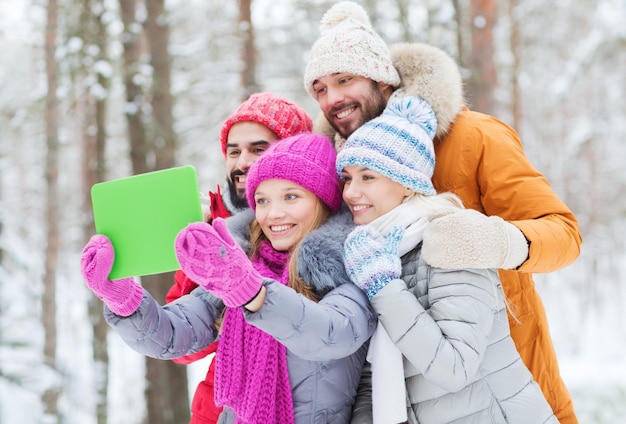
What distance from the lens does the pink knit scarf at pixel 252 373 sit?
6.57 feet

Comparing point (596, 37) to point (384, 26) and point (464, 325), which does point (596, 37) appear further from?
point (464, 325)

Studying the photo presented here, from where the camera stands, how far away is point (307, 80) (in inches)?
113

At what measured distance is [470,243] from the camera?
193cm

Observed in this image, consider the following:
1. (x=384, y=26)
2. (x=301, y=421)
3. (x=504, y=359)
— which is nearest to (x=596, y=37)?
(x=384, y=26)

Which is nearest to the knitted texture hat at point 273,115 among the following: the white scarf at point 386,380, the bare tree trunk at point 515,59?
the white scarf at point 386,380

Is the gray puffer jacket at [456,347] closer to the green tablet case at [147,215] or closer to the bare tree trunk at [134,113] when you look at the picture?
the green tablet case at [147,215]

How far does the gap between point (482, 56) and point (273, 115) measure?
494 centimetres

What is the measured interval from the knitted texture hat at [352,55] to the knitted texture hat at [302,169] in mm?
503

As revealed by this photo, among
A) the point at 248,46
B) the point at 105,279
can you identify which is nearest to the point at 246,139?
the point at 105,279

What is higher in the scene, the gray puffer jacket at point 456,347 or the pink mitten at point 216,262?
the pink mitten at point 216,262

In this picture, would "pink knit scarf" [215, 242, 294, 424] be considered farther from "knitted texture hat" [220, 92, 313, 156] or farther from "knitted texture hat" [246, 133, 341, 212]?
"knitted texture hat" [220, 92, 313, 156]

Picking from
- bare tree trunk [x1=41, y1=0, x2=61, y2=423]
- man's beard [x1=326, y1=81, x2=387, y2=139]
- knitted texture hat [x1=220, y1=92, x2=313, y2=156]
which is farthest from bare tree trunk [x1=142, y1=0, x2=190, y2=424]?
man's beard [x1=326, y1=81, x2=387, y2=139]

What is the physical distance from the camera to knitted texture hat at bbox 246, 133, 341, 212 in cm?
223

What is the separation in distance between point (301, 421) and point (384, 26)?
294 inches
